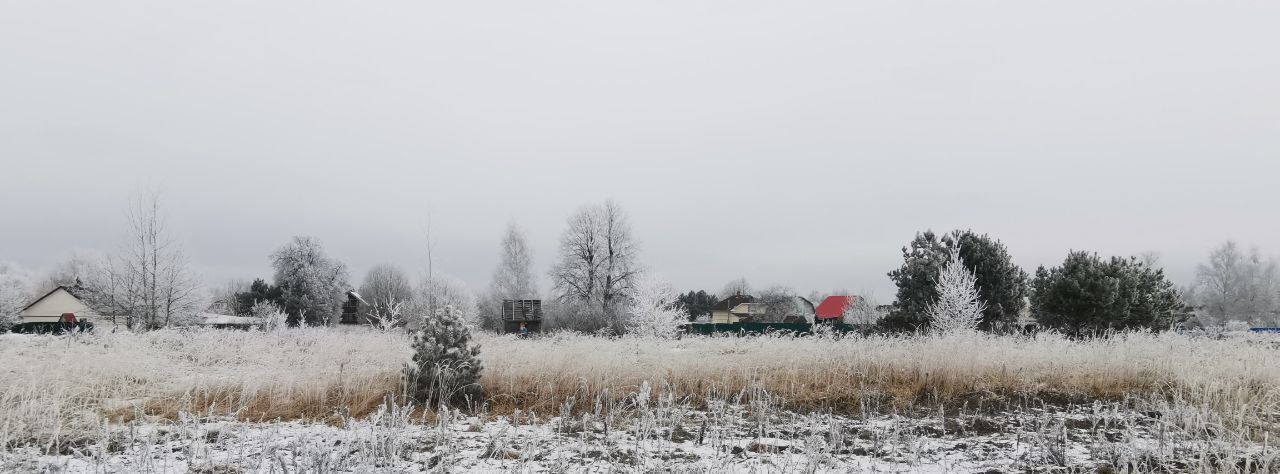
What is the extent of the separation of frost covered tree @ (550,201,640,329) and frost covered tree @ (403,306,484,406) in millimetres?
27678

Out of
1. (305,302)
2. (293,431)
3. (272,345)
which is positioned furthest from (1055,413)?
(305,302)

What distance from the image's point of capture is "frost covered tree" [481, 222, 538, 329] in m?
37.9

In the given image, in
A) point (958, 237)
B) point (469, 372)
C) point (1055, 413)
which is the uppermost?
point (958, 237)

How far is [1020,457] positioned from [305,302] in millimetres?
43775

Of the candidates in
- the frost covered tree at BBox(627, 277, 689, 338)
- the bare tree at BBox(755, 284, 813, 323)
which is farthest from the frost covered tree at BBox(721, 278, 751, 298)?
the frost covered tree at BBox(627, 277, 689, 338)

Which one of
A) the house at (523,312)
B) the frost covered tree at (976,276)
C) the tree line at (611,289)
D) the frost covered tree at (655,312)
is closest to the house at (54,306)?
the tree line at (611,289)

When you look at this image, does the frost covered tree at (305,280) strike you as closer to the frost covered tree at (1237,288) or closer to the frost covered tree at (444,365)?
the frost covered tree at (444,365)

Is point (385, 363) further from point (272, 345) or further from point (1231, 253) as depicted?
point (1231, 253)

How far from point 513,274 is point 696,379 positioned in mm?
32490

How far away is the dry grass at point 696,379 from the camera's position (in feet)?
18.4

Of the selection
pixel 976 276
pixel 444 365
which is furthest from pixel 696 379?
pixel 976 276

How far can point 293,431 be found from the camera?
493 centimetres

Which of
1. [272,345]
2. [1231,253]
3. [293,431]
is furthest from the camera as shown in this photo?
[1231,253]

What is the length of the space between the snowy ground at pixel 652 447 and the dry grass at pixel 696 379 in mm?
540
